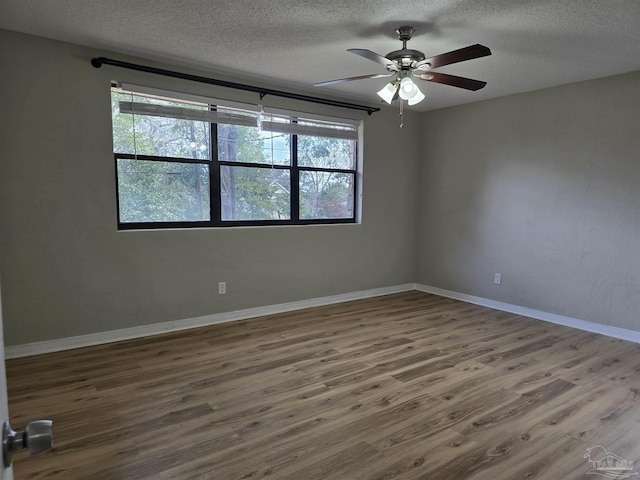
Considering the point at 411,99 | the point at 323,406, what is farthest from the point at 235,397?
the point at 411,99

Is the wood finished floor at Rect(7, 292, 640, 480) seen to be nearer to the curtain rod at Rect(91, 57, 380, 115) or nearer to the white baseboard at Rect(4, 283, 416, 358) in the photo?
the white baseboard at Rect(4, 283, 416, 358)

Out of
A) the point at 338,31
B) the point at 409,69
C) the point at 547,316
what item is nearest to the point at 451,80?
the point at 409,69

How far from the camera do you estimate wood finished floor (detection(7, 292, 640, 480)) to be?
2.02 metres

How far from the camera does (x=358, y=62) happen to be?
3588 mm

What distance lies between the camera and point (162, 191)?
150 inches

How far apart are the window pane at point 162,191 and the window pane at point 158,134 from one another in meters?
0.11

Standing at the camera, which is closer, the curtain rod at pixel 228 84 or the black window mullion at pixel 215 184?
the curtain rod at pixel 228 84

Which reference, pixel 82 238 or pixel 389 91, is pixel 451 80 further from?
pixel 82 238

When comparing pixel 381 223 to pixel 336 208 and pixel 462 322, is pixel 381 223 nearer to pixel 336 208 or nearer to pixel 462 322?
pixel 336 208

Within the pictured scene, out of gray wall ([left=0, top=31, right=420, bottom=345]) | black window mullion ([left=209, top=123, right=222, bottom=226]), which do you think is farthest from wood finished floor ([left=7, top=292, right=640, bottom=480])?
black window mullion ([left=209, top=123, right=222, bottom=226])

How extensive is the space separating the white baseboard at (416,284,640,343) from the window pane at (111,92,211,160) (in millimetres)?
3474

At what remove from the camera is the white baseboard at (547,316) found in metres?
3.88

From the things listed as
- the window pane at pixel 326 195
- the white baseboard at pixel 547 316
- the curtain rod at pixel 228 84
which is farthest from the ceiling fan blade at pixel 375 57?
the white baseboard at pixel 547 316

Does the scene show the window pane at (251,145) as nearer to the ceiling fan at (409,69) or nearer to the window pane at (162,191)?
the window pane at (162,191)
